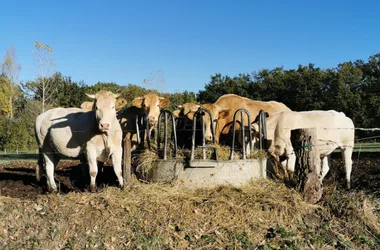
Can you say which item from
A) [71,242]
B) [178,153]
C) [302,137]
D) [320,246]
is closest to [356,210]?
[320,246]

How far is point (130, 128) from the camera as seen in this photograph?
371 inches

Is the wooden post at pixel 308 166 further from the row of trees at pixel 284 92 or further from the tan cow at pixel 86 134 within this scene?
the row of trees at pixel 284 92

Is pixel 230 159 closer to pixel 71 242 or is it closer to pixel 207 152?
pixel 207 152

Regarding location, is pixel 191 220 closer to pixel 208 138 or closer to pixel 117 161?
pixel 208 138

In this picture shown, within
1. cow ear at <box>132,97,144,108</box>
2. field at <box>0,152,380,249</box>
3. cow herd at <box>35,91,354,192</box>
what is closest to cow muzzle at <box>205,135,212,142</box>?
cow herd at <box>35,91,354,192</box>

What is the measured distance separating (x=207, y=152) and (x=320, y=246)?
2.70m

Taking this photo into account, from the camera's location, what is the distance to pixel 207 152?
712 cm

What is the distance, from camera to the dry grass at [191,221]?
5.23 m

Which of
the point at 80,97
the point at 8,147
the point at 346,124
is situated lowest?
the point at 8,147

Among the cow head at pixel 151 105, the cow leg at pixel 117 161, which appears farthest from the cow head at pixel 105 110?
the cow head at pixel 151 105

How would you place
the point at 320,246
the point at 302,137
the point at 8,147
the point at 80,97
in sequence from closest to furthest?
the point at 320,246 → the point at 302,137 → the point at 8,147 → the point at 80,97

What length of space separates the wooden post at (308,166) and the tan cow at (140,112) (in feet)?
11.1

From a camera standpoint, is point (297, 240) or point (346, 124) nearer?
point (297, 240)

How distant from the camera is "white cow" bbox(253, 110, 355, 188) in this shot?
879 centimetres
